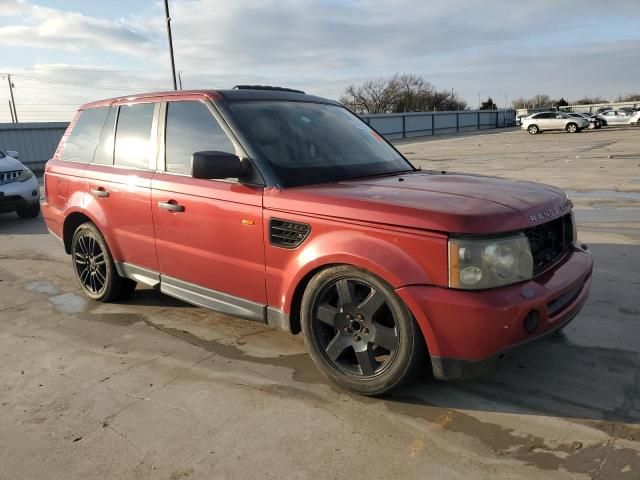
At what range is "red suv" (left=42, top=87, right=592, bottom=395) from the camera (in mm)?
2682

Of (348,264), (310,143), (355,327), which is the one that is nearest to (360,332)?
(355,327)

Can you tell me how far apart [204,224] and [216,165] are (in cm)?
59

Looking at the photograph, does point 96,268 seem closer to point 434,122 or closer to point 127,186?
point 127,186

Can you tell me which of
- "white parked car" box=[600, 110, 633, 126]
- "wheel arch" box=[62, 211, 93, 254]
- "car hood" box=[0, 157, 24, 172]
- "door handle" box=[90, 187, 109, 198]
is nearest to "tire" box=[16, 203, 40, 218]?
"car hood" box=[0, 157, 24, 172]

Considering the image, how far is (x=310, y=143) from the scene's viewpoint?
12.5 ft

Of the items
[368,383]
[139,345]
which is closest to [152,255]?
[139,345]

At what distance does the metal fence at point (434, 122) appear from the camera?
135ft

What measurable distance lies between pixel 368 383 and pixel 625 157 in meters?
17.9

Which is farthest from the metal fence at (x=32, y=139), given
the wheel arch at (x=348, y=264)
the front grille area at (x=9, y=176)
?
the wheel arch at (x=348, y=264)

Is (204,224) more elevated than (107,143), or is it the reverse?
(107,143)

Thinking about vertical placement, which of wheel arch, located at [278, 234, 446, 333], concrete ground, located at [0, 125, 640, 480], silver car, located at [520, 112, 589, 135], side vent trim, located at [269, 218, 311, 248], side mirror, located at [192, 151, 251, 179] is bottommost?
concrete ground, located at [0, 125, 640, 480]

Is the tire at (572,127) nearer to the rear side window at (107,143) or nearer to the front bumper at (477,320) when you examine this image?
the rear side window at (107,143)

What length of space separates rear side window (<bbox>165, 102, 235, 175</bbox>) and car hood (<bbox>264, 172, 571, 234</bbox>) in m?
0.71

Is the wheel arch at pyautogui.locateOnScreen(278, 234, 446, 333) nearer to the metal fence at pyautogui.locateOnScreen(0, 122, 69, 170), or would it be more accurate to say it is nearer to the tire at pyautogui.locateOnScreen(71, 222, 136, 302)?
the tire at pyautogui.locateOnScreen(71, 222, 136, 302)
